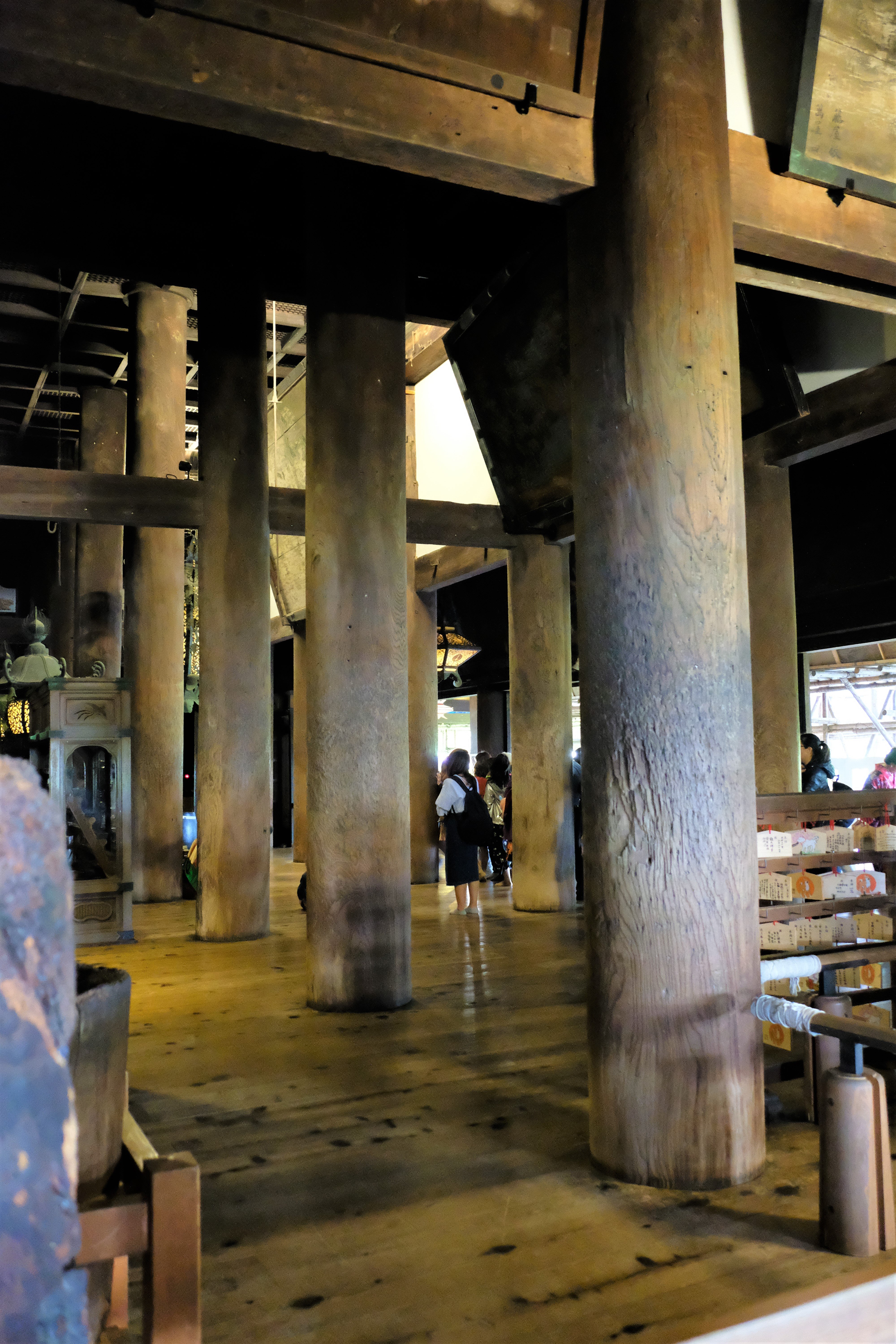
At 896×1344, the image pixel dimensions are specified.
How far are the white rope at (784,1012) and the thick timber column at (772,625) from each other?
396cm

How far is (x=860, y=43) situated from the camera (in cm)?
354

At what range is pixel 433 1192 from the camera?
9.53 feet

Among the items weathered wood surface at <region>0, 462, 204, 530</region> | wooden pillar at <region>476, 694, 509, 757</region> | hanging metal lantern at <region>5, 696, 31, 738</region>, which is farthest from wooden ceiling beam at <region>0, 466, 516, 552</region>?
wooden pillar at <region>476, 694, 509, 757</region>

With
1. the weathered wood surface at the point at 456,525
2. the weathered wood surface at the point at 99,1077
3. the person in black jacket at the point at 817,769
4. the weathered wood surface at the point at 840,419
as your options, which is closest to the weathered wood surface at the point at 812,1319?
the weathered wood surface at the point at 99,1077

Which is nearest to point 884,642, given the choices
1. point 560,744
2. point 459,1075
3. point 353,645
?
point 560,744

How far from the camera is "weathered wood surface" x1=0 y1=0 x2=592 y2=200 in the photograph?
2588mm

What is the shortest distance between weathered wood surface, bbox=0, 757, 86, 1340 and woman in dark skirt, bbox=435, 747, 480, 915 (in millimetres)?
6801

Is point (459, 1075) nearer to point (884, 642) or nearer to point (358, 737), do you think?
point (358, 737)

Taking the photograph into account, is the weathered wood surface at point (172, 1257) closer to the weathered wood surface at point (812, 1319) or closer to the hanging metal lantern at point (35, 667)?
the weathered wood surface at point (812, 1319)

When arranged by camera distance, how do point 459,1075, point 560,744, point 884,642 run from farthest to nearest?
point 884,642 < point 560,744 < point 459,1075

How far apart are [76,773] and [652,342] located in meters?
8.97

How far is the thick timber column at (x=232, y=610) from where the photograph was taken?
24.4 feet

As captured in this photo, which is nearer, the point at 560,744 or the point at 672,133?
the point at 672,133

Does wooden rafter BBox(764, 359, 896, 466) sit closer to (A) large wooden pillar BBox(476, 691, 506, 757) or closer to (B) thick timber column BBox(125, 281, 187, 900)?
(B) thick timber column BBox(125, 281, 187, 900)
